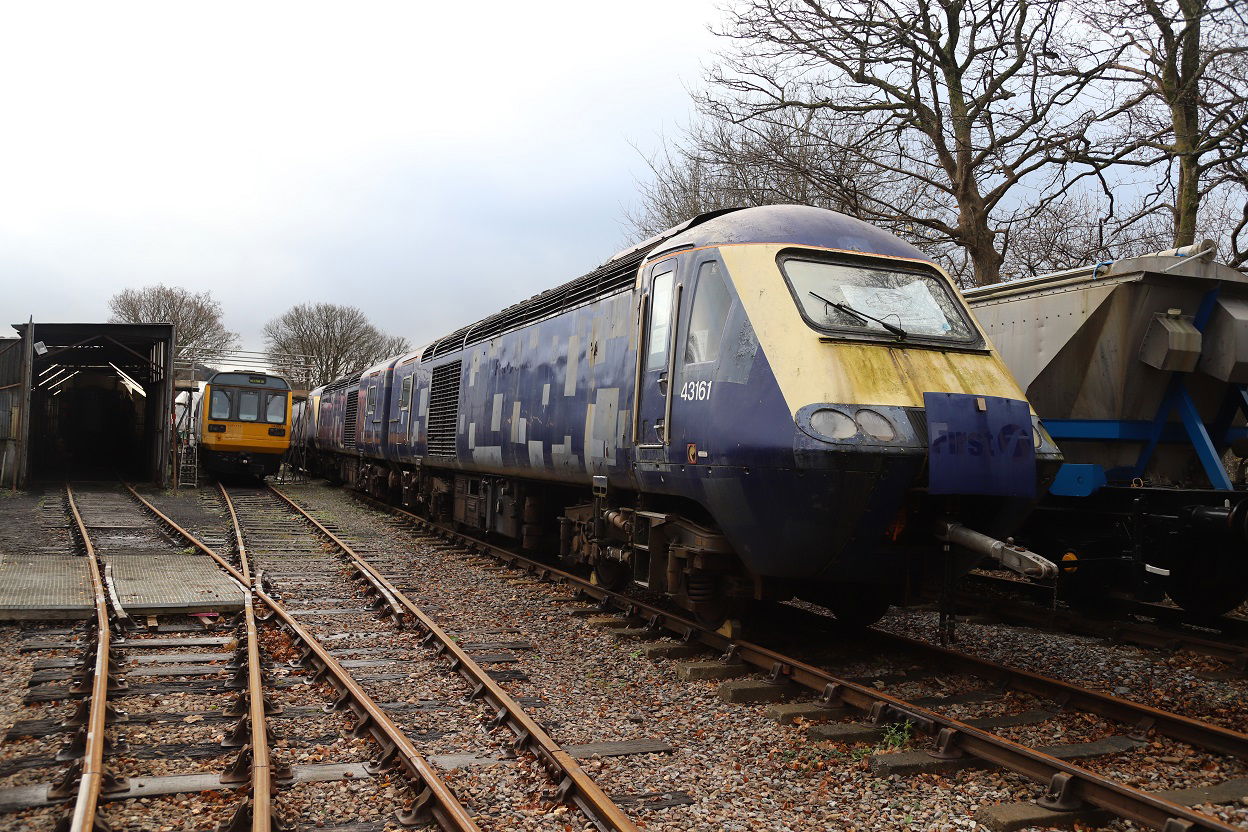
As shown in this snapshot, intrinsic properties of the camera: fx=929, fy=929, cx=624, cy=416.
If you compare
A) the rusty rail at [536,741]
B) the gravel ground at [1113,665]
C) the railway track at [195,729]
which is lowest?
the railway track at [195,729]

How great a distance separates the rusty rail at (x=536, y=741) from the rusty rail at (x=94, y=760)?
6.43 ft

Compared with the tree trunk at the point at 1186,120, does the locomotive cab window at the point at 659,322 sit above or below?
below

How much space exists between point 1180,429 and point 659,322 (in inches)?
198

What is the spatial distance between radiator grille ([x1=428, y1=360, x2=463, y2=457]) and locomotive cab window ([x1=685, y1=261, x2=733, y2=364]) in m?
7.29

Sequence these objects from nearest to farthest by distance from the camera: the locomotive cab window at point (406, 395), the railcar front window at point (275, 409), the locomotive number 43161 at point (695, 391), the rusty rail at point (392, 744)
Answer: the rusty rail at point (392, 744) → the locomotive number 43161 at point (695, 391) → the locomotive cab window at point (406, 395) → the railcar front window at point (275, 409)

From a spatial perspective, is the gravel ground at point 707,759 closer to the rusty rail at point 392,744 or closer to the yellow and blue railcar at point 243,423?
the rusty rail at point 392,744

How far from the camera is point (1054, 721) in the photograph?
5523mm

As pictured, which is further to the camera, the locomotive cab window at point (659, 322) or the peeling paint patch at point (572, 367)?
the peeling paint patch at point (572, 367)

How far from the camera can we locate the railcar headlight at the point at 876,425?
5527mm

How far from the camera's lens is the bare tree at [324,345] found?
5809 cm

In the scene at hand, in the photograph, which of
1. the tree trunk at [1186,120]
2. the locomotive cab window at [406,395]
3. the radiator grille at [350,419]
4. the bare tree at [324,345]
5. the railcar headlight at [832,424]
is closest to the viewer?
the railcar headlight at [832,424]

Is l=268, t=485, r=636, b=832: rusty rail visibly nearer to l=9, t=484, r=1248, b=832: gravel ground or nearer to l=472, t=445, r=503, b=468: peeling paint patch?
l=9, t=484, r=1248, b=832: gravel ground

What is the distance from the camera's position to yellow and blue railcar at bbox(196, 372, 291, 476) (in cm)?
2331

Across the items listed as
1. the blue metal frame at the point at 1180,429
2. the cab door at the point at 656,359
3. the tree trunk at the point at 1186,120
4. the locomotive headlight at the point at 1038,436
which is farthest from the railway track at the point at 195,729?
the tree trunk at the point at 1186,120
